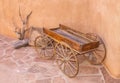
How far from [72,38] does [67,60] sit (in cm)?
47

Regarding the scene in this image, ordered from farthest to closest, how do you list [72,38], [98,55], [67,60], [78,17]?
1. [78,17]
2. [98,55]
3. [72,38]
4. [67,60]

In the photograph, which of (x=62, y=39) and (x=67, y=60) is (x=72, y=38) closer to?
(x=62, y=39)

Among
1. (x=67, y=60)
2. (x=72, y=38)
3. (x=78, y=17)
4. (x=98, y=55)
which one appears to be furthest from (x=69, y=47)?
(x=78, y=17)

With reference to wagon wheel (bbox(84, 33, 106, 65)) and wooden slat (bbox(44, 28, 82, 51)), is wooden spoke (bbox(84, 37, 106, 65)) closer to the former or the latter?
wagon wheel (bbox(84, 33, 106, 65))

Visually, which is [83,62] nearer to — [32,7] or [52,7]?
[52,7]

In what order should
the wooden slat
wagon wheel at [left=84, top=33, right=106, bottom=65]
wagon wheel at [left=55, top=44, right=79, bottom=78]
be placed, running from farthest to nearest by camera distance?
wagon wheel at [left=84, top=33, right=106, bottom=65] < wagon wheel at [left=55, top=44, right=79, bottom=78] < the wooden slat

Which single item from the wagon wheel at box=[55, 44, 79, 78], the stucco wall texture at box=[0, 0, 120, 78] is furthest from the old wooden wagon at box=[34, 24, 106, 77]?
the stucco wall texture at box=[0, 0, 120, 78]

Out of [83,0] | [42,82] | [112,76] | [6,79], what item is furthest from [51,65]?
[83,0]

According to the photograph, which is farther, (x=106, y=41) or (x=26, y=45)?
(x=26, y=45)

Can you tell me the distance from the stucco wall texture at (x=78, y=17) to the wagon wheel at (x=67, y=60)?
0.67 metres

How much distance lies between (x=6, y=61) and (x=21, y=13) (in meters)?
1.38

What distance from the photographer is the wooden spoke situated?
14.0 feet

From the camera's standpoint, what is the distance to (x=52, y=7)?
5.04m

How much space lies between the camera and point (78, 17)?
4.87 meters
